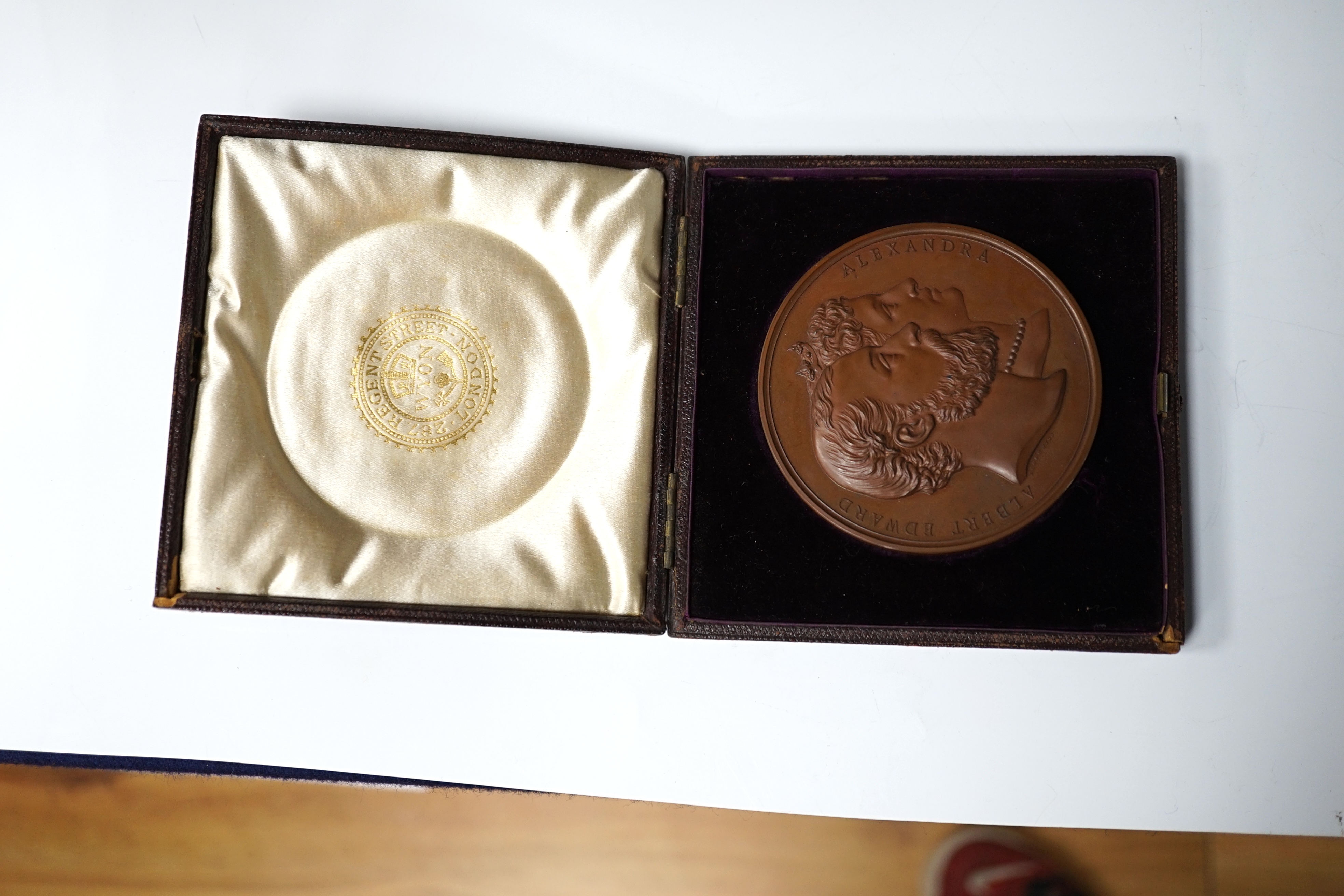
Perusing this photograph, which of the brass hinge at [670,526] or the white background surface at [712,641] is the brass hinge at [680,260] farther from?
the brass hinge at [670,526]

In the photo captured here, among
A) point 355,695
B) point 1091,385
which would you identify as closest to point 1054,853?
point 1091,385

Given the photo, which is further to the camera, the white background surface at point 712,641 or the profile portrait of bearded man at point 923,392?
the white background surface at point 712,641

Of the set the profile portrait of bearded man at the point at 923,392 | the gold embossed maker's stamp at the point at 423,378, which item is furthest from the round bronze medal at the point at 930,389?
the gold embossed maker's stamp at the point at 423,378

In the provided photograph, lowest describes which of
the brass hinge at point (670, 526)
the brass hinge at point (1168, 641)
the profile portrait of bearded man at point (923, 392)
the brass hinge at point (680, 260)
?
the brass hinge at point (1168, 641)

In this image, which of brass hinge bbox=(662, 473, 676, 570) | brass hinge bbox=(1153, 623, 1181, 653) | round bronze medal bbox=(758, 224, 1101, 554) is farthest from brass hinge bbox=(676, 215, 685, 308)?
brass hinge bbox=(1153, 623, 1181, 653)

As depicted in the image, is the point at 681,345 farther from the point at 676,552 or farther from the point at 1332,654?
the point at 1332,654

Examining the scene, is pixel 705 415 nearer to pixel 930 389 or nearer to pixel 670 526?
pixel 670 526

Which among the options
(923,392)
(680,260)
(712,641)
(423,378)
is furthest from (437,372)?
(923,392)
